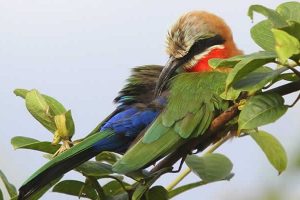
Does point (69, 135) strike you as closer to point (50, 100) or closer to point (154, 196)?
point (50, 100)

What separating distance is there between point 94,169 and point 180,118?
0.72 metres

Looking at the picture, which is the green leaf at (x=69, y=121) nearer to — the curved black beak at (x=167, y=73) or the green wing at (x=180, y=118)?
the green wing at (x=180, y=118)

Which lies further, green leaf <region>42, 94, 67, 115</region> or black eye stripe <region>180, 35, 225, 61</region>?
black eye stripe <region>180, 35, 225, 61</region>

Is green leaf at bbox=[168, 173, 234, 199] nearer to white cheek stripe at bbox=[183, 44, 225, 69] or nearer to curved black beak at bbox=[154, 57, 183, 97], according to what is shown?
curved black beak at bbox=[154, 57, 183, 97]

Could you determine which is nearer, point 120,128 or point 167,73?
point 120,128

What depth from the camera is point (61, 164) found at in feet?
7.04

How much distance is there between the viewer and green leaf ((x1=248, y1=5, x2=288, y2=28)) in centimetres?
158

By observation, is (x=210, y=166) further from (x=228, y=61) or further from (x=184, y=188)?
(x=228, y=61)

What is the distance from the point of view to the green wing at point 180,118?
2.23 m

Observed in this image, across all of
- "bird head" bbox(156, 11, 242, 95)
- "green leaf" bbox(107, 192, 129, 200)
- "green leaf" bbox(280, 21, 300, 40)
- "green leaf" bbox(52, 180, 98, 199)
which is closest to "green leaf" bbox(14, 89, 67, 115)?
"green leaf" bbox(52, 180, 98, 199)

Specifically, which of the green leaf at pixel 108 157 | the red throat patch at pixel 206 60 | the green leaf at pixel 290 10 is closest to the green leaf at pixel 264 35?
the green leaf at pixel 290 10

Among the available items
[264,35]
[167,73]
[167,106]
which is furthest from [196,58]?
[264,35]

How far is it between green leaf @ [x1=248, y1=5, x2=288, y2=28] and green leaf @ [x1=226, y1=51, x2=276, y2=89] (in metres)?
0.07

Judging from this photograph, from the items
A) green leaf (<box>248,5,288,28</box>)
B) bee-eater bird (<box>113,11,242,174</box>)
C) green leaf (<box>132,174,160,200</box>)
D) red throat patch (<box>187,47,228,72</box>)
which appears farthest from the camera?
red throat patch (<box>187,47,228,72</box>)
